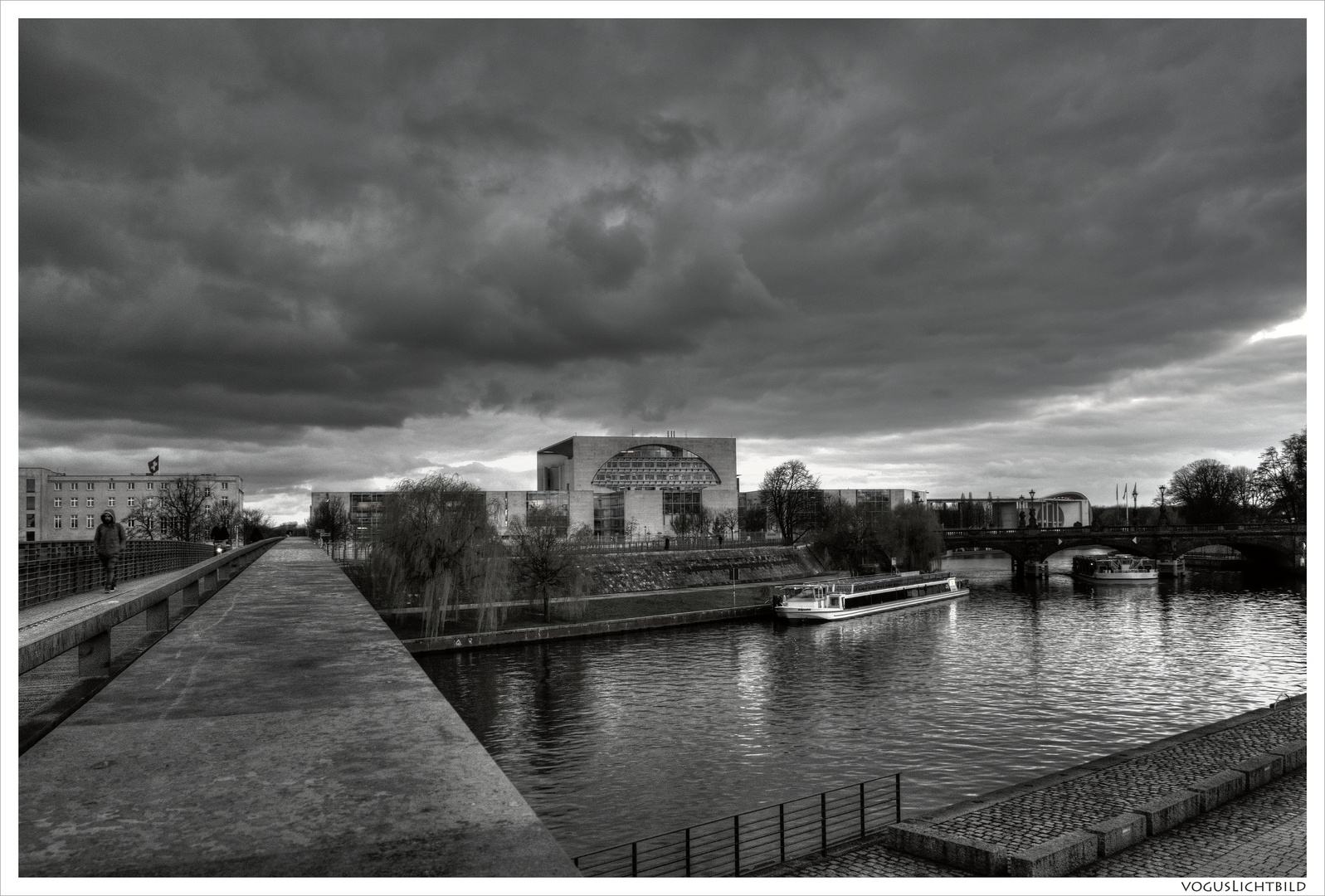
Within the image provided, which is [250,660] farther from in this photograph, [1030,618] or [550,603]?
[1030,618]

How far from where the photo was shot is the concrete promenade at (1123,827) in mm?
12078

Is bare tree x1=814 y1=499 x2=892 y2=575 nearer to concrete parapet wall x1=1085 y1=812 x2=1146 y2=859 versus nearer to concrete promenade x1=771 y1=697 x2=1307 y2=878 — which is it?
concrete promenade x1=771 y1=697 x2=1307 y2=878

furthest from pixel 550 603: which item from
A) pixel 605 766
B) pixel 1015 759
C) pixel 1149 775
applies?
pixel 1149 775

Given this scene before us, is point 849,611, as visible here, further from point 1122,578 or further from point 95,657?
point 95,657

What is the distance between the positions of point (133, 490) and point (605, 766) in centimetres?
15532

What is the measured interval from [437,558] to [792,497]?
6603 centimetres

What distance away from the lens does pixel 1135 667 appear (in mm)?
37781

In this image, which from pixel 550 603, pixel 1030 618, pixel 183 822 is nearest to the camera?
pixel 183 822

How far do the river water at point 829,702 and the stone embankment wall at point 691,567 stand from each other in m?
15.1

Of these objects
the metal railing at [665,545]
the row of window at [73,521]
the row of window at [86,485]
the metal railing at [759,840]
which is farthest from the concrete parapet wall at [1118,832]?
the row of window at [73,521]

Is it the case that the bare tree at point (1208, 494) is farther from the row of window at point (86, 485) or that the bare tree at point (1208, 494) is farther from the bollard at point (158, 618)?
the row of window at point (86, 485)

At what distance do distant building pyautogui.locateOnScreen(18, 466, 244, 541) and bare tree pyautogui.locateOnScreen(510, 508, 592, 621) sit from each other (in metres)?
91.2

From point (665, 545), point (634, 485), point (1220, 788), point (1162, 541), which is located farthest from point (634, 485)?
point (1220, 788)

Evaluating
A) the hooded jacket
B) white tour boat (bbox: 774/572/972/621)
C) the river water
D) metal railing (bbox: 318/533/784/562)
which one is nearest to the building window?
metal railing (bbox: 318/533/784/562)
